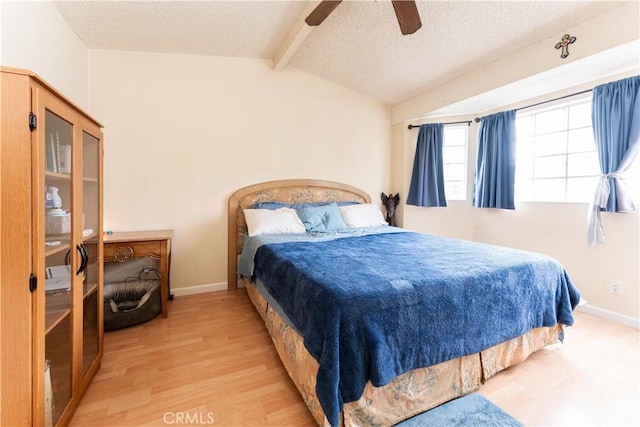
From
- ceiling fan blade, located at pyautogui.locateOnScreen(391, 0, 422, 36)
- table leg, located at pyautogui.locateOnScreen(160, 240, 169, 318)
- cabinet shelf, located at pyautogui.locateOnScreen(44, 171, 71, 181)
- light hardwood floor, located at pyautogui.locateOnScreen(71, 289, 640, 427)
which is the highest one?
ceiling fan blade, located at pyautogui.locateOnScreen(391, 0, 422, 36)

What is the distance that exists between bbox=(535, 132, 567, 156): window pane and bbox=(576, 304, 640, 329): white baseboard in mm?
1606

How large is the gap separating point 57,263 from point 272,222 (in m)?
1.78

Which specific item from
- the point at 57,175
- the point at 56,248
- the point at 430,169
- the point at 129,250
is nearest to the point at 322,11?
the point at 57,175

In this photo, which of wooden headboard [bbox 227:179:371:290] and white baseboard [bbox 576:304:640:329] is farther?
wooden headboard [bbox 227:179:371:290]

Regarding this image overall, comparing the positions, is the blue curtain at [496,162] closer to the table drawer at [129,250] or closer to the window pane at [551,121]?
the window pane at [551,121]

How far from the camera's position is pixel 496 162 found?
3.41 m

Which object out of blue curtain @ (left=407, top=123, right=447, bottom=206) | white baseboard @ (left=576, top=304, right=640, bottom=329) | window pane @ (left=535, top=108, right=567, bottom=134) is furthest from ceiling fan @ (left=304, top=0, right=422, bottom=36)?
white baseboard @ (left=576, top=304, right=640, bottom=329)

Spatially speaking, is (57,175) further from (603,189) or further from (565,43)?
(603,189)

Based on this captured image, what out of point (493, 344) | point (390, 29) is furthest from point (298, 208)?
point (493, 344)

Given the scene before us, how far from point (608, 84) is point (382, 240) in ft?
7.95

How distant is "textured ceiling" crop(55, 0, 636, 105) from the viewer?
217cm

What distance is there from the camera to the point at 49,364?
115 centimetres

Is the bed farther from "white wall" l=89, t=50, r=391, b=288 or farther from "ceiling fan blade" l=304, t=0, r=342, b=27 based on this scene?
"ceiling fan blade" l=304, t=0, r=342, b=27

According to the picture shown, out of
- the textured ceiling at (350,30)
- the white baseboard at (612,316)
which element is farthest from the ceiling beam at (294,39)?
the white baseboard at (612,316)
